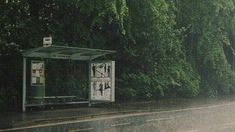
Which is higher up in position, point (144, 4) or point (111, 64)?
point (144, 4)

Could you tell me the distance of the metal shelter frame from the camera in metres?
18.8

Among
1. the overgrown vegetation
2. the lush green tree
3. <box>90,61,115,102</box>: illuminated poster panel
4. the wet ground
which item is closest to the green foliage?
the overgrown vegetation

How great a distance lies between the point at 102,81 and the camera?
21.7 m

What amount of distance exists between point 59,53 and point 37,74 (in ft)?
4.82

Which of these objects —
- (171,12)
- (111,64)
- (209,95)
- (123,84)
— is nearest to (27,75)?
(111,64)

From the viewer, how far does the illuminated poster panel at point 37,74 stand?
64.6 ft

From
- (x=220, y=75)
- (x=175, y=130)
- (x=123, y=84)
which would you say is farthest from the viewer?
(x=220, y=75)

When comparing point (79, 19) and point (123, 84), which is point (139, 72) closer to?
point (123, 84)

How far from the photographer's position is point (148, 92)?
26203 mm

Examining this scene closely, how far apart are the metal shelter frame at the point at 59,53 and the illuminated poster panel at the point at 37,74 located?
1.17 feet

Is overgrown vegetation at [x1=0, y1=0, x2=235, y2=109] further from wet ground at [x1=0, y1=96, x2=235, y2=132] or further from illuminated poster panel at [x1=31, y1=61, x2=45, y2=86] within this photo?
wet ground at [x1=0, y1=96, x2=235, y2=132]

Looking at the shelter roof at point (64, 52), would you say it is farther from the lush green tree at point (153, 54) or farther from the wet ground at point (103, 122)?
the lush green tree at point (153, 54)

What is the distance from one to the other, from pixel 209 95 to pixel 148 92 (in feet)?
24.5

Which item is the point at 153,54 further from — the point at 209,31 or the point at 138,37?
the point at 209,31
